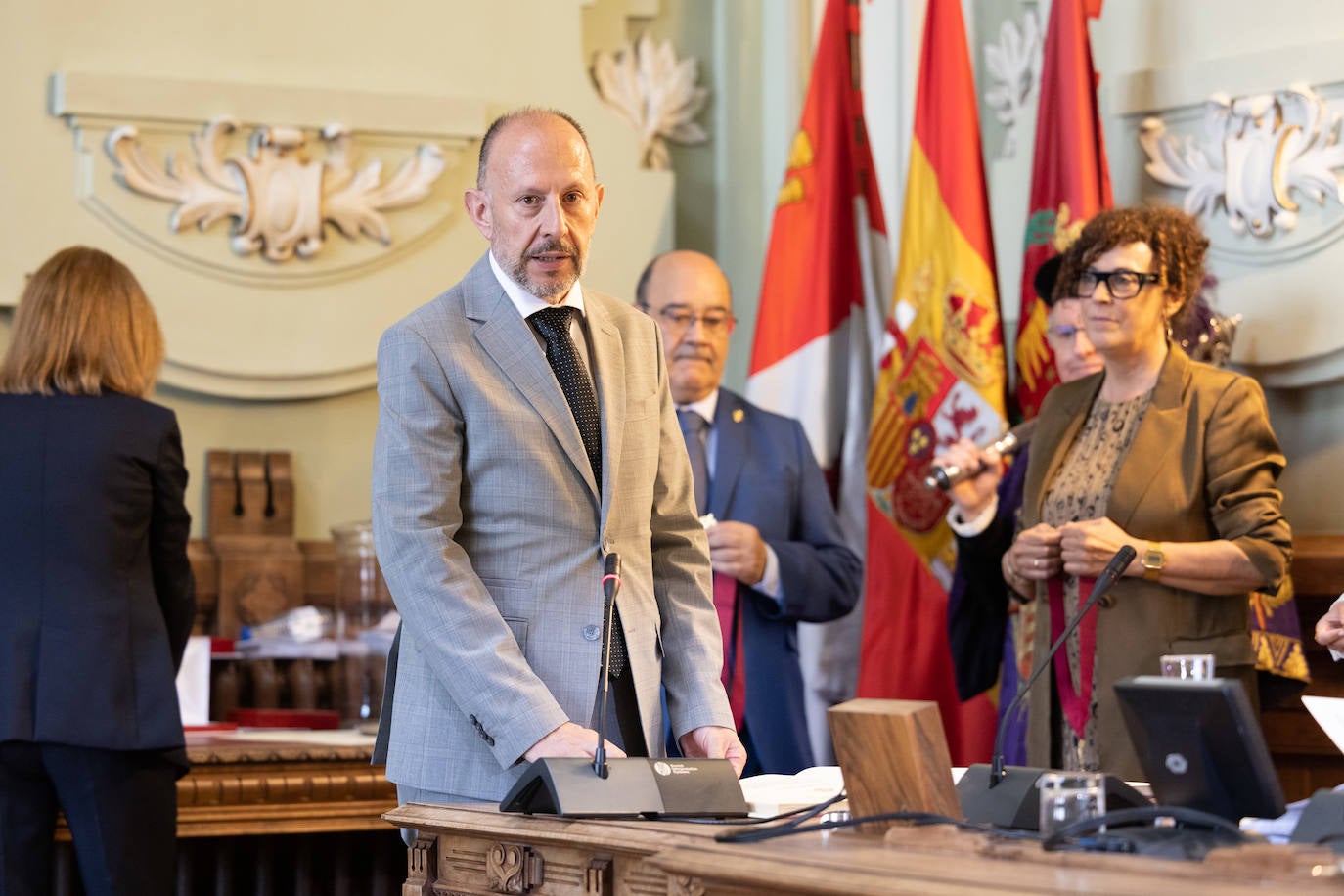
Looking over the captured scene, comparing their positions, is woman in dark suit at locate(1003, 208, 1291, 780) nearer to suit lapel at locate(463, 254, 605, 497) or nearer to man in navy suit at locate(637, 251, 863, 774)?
man in navy suit at locate(637, 251, 863, 774)

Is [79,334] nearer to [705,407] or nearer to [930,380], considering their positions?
[705,407]

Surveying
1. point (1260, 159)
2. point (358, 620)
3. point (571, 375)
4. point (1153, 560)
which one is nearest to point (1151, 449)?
point (1153, 560)

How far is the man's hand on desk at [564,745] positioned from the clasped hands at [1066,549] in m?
1.14

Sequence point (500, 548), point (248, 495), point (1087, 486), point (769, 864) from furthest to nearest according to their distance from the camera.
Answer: point (248, 495)
point (1087, 486)
point (500, 548)
point (769, 864)

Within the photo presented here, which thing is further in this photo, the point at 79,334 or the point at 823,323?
the point at 823,323

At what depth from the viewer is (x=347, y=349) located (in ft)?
13.6

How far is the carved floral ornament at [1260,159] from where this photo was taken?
339 centimetres

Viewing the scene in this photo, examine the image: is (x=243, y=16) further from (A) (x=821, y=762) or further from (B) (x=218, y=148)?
(A) (x=821, y=762)

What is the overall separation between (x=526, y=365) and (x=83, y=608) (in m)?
1.32

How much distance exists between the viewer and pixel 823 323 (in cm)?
414

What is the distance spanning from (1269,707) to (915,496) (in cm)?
105

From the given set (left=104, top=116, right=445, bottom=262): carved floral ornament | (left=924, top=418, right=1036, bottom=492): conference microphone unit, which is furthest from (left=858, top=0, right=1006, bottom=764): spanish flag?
(left=104, top=116, right=445, bottom=262): carved floral ornament

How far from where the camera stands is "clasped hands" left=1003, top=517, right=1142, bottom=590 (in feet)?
9.23

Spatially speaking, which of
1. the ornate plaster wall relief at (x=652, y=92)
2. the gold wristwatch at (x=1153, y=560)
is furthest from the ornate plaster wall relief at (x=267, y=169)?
the gold wristwatch at (x=1153, y=560)
